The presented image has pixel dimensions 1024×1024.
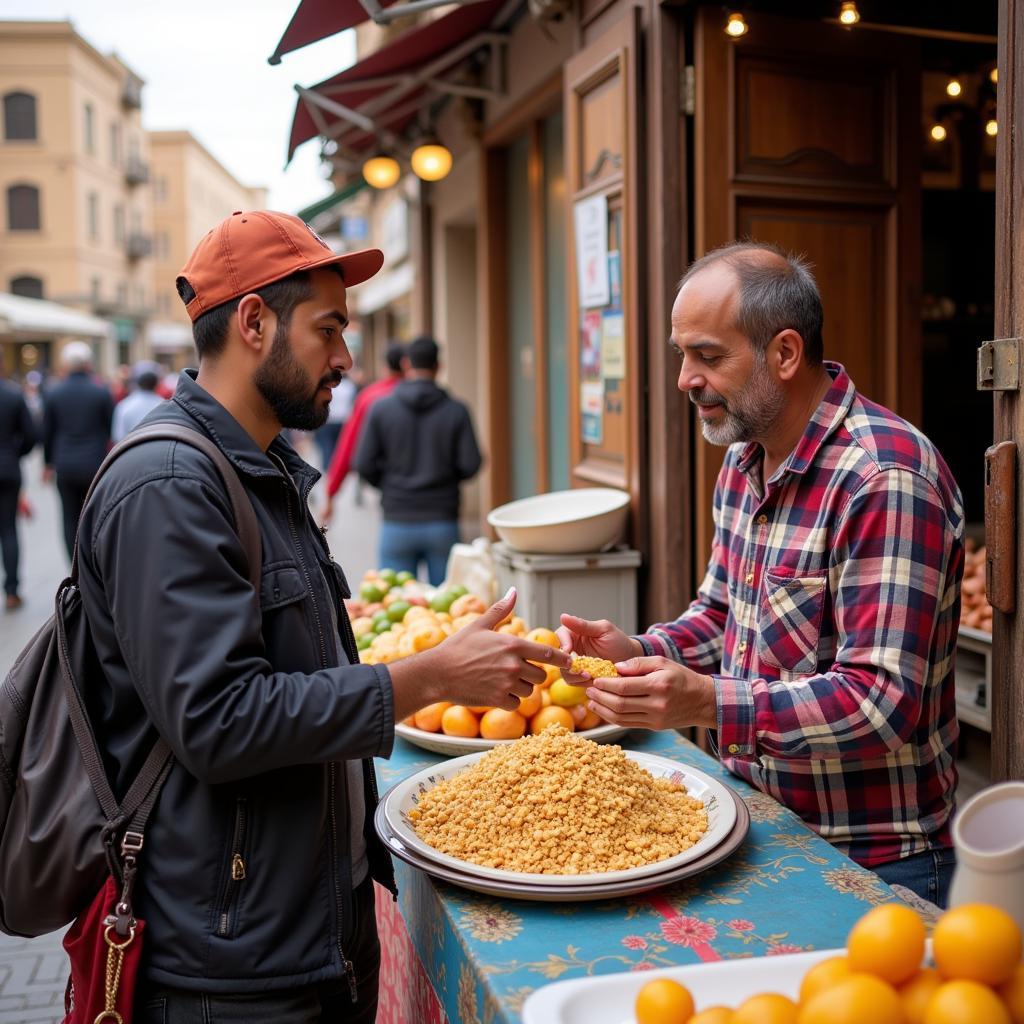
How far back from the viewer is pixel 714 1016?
1373 millimetres

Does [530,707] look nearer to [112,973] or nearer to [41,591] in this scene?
[112,973]

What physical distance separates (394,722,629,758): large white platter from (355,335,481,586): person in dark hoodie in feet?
14.3

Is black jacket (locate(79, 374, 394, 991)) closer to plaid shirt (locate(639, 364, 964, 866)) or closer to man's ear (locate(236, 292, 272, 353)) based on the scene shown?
man's ear (locate(236, 292, 272, 353))

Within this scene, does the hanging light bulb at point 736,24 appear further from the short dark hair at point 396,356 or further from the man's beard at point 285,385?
the short dark hair at point 396,356

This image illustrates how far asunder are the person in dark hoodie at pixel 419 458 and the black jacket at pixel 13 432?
4.16 metres

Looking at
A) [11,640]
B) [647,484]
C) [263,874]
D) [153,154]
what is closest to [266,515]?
[263,874]

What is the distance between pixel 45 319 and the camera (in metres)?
28.9

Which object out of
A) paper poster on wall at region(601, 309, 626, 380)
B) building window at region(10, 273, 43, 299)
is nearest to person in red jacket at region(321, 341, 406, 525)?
paper poster on wall at region(601, 309, 626, 380)

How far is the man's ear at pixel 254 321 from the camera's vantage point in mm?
1979

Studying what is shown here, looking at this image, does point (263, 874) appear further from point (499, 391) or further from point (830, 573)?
point (499, 391)

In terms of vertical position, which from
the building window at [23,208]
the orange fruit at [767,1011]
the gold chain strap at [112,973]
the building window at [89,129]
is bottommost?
the gold chain strap at [112,973]

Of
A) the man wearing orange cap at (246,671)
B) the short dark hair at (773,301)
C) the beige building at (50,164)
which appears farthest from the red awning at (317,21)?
the beige building at (50,164)

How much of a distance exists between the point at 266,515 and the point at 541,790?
0.78 meters

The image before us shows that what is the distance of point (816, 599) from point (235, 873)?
128cm
